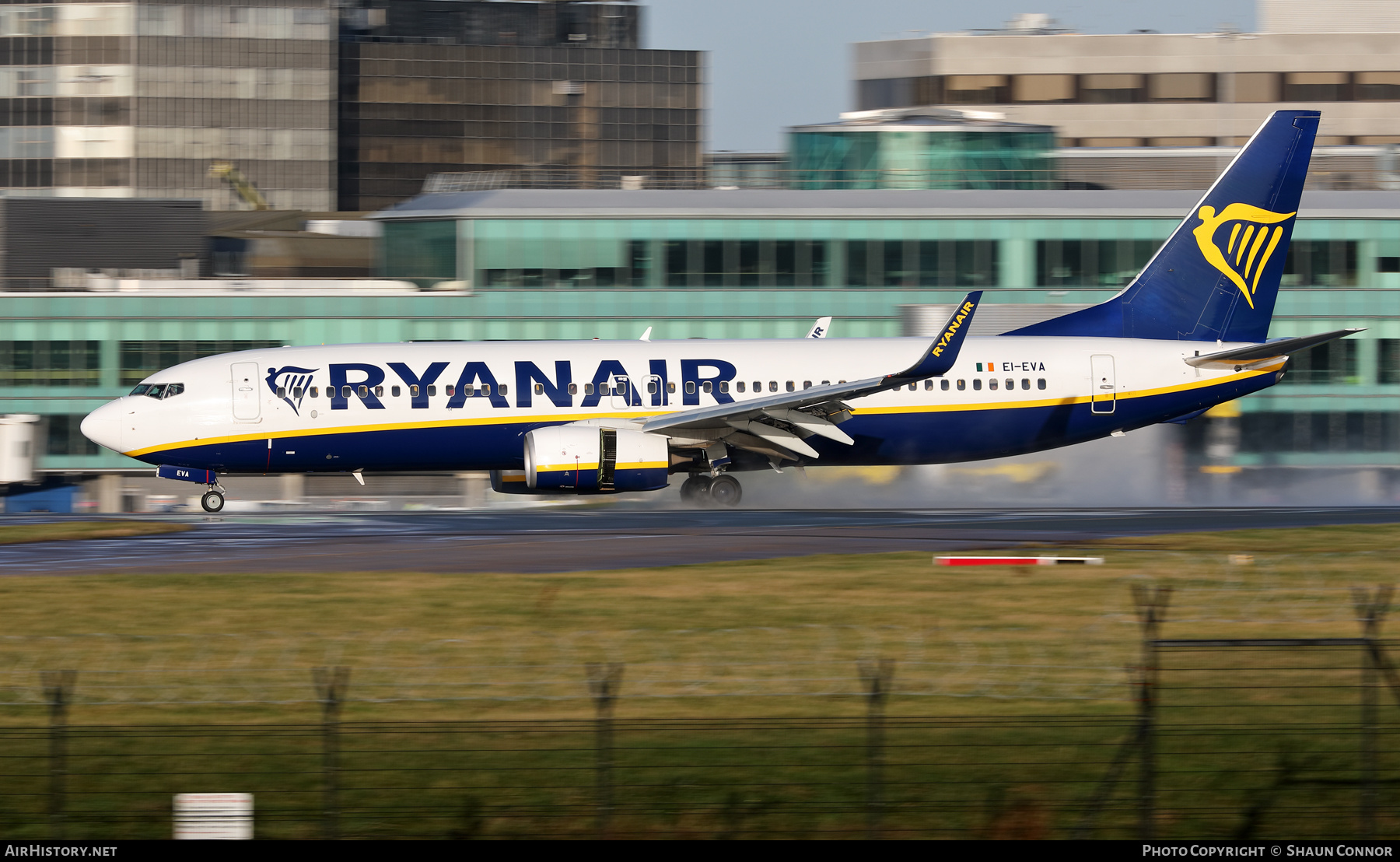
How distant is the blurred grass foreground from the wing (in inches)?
422

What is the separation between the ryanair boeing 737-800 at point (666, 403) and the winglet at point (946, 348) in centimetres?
145

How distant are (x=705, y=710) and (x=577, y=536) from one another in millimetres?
14542

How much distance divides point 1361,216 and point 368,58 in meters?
83.2

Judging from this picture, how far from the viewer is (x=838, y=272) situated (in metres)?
53.6

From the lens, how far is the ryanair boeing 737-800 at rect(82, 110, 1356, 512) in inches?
1332

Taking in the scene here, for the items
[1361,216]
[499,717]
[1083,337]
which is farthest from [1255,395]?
[499,717]

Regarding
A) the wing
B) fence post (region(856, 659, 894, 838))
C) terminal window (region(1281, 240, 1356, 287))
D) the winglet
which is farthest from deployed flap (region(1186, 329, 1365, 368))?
fence post (region(856, 659, 894, 838))

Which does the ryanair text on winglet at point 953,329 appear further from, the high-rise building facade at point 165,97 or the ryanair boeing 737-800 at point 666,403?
the high-rise building facade at point 165,97

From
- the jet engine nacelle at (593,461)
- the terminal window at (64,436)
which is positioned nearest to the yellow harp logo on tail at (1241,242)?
the jet engine nacelle at (593,461)

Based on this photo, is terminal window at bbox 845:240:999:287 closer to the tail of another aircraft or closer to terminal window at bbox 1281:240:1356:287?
terminal window at bbox 1281:240:1356:287

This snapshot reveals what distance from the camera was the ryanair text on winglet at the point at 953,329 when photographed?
31703 millimetres

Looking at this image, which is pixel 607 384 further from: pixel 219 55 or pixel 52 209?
pixel 219 55

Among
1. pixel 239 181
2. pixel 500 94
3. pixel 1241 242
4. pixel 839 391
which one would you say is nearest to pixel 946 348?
pixel 839 391

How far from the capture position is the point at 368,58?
118938mm
